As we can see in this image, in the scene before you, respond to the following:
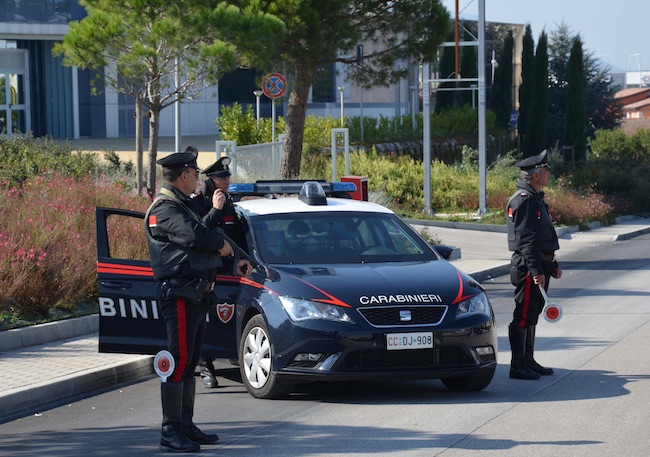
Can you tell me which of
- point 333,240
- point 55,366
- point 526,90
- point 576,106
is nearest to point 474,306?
point 333,240

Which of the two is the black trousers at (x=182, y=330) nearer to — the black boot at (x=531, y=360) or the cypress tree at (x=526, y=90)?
the black boot at (x=531, y=360)

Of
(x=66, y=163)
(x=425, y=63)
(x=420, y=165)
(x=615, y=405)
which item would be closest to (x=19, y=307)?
(x=615, y=405)

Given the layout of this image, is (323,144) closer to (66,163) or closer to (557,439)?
(66,163)

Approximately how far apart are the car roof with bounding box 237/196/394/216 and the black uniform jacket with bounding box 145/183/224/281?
2.75m

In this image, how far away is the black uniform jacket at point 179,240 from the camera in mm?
6918

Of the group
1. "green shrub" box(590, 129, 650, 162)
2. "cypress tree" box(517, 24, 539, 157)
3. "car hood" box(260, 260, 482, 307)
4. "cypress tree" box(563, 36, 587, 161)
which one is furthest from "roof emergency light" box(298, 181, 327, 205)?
"cypress tree" box(517, 24, 539, 157)

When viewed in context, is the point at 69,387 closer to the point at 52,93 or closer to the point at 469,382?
the point at 469,382

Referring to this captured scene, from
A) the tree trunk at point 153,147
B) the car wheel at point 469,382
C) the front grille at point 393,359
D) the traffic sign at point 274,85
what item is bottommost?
the car wheel at point 469,382

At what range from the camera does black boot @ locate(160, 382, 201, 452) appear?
23.3ft

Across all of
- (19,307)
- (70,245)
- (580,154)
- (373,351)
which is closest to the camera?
(373,351)

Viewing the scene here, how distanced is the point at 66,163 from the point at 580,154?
3267 centimetres

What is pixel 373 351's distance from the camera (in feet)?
27.5

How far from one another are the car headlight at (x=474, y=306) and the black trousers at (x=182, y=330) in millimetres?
2363

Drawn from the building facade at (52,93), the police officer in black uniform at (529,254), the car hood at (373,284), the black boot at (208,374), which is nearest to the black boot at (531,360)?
the police officer in black uniform at (529,254)
